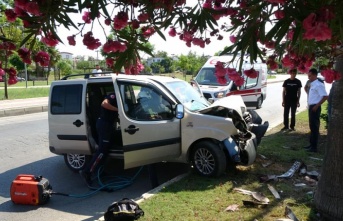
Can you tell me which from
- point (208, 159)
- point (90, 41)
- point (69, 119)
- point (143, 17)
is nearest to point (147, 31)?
point (143, 17)

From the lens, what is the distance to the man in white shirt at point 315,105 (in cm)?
724

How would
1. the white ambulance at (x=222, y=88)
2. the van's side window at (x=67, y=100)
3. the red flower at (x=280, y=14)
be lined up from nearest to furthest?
the red flower at (x=280, y=14) → the van's side window at (x=67, y=100) → the white ambulance at (x=222, y=88)

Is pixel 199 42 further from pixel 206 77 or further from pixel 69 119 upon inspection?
pixel 206 77

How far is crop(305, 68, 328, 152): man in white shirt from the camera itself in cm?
724

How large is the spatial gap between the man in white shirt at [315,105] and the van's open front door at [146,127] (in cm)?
316

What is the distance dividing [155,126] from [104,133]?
87 centimetres

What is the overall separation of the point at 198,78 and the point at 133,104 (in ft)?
26.6

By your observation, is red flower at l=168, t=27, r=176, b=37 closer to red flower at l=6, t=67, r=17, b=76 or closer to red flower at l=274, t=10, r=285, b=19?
red flower at l=274, t=10, r=285, b=19

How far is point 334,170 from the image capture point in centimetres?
382

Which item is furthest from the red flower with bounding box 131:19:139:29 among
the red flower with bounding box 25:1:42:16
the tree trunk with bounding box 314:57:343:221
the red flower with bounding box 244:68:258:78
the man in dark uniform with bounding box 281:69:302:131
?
the man in dark uniform with bounding box 281:69:302:131

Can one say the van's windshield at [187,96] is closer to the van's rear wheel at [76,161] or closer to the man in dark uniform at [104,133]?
the man in dark uniform at [104,133]

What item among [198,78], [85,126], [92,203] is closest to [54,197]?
[92,203]

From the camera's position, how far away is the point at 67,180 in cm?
611

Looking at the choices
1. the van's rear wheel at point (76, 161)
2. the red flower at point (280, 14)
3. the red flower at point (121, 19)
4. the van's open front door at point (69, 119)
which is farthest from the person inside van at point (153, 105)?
the red flower at point (280, 14)
